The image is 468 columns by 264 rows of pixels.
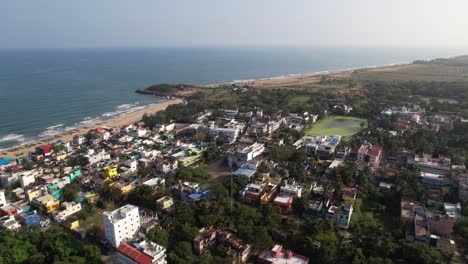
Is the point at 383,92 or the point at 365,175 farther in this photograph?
the point at 383,92

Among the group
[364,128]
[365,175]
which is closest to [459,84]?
[364,128]

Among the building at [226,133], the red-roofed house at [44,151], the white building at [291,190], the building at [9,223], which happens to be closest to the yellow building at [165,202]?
the white building at [291,190]

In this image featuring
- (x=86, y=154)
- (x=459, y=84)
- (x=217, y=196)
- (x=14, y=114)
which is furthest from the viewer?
(x=459, y=84)

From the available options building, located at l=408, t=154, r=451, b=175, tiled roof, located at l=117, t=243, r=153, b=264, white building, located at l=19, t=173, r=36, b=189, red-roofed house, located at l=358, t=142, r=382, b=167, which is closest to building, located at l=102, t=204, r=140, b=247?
tiled roof, located at l=117, t=243, r=153, b=264

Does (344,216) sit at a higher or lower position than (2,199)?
higher

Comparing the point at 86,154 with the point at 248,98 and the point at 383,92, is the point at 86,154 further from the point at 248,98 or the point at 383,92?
the point at 383,92

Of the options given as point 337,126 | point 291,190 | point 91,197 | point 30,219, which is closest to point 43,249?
point 30,219

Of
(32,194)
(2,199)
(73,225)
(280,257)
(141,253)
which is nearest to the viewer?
(141,253)

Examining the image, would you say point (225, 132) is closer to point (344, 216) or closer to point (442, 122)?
point (344, 216)
